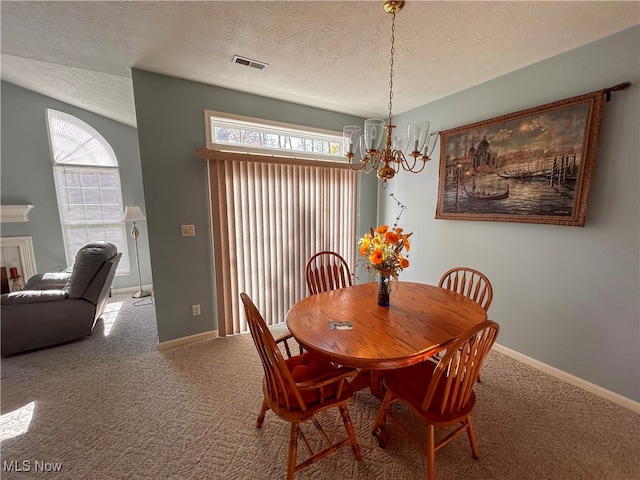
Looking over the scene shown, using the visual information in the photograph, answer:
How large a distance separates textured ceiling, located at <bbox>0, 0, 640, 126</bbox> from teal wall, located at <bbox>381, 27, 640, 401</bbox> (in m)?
0.17

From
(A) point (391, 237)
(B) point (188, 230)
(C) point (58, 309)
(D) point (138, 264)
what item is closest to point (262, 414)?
(A) point (391, 237)

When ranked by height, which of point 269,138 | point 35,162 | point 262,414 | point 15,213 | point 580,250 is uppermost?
point 269,138

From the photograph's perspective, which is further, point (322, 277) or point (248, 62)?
point (322, 277)

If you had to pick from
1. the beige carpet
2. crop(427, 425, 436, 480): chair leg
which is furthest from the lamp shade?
crop(427, 425, 436, 480): chair leg

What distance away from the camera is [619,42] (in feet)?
5.71

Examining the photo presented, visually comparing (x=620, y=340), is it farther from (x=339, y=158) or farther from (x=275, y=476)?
(x=339, y=158)

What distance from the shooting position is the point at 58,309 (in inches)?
101

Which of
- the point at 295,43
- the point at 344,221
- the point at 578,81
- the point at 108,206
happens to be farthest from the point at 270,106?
the point at 108,206

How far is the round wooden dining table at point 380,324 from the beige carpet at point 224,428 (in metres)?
0.70

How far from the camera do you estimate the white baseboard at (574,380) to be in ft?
6.03

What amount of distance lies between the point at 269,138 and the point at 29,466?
3.07 meters

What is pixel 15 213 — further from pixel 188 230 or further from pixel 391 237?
pixel 391 237

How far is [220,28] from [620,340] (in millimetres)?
3592

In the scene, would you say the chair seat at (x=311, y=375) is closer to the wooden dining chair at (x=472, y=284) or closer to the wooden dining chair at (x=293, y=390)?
the wooden dining chair at (x=293, y=390)
